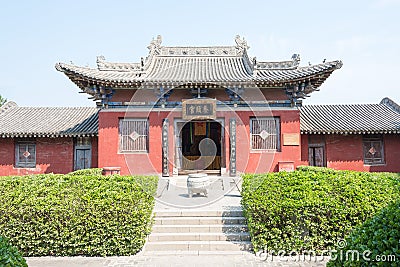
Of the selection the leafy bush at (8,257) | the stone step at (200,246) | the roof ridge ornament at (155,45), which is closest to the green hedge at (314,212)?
the stone step at (200,246)

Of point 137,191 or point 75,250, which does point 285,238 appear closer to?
point 137,191

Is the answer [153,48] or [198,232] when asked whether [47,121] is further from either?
[198,232]

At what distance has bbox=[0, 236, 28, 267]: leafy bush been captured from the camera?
7.41ft

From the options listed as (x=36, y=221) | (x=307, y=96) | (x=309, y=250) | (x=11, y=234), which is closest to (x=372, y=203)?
(x=309, y=250)

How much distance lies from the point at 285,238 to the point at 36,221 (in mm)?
3916

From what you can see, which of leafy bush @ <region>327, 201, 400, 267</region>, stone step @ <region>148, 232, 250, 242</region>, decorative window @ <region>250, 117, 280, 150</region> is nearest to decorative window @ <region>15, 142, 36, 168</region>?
decorative window @ <region>250, 117, 280, 150</region>

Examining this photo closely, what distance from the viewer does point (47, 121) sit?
1287 cm

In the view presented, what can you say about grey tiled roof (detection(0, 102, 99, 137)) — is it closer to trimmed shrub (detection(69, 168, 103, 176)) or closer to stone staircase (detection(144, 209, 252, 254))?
trimmed shrub (detection(69, 168, 103, 176))

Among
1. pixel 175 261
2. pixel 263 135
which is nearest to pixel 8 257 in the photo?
pixel 175 261

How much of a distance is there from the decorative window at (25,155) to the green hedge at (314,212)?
1063cm

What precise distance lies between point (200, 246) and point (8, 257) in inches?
123

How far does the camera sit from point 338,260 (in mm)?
2475

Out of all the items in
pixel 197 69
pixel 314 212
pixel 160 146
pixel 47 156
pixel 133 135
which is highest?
pixel 197 69

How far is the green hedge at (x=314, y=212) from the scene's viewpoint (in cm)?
438
